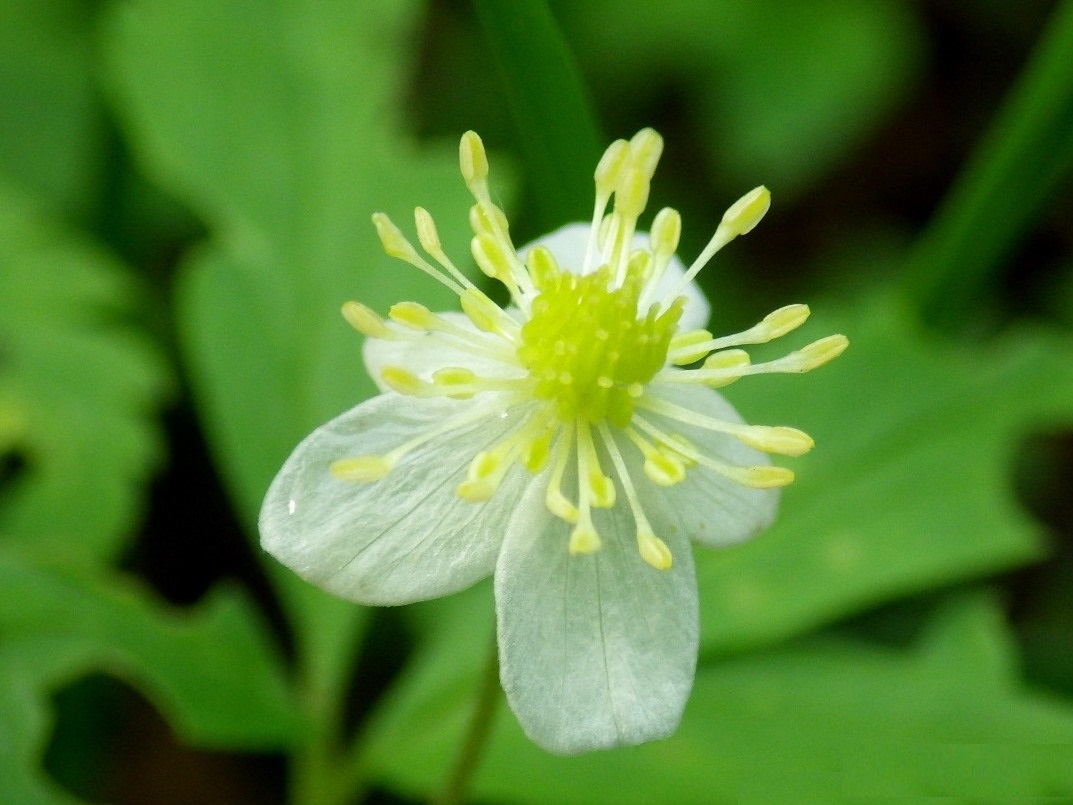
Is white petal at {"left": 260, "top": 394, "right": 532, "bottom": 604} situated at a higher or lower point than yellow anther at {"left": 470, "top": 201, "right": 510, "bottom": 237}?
lower

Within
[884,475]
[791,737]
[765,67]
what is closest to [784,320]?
[791,737]

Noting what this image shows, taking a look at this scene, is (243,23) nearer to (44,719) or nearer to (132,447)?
(132,447)

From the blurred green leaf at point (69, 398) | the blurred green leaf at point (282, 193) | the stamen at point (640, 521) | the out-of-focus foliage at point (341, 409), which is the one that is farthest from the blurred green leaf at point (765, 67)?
the stamen at point (640, 521)

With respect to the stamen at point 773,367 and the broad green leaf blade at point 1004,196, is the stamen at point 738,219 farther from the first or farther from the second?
the broad green leaf blade at point 1004,196

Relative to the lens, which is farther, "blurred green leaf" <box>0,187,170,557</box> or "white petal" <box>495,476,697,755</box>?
"blurred green leaf" <box>0,187,170,557</box>

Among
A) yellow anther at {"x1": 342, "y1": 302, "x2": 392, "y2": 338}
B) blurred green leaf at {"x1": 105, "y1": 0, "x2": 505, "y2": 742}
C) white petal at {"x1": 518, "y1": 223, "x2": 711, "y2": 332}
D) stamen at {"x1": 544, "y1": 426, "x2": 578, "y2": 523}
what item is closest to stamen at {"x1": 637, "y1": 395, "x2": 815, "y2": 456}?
stamen at {"x1": 544, "y1": 426, "x2": 578, "y2": 523}

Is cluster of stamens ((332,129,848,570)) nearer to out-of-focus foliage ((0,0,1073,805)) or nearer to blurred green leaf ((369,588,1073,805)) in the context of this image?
out-of-focus foliage ((0,0,1073,805))

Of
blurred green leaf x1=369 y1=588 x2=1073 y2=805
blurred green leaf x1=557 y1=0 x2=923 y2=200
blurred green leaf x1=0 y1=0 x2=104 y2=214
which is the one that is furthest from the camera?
blurred green leaf x1=557 y1=0 x2=923 y2=200
